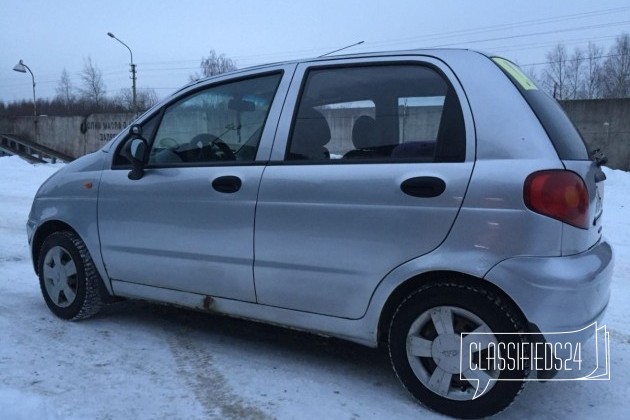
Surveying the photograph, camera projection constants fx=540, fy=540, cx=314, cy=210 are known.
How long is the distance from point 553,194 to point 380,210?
2.63 ft

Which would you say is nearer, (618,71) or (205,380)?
(205,380)

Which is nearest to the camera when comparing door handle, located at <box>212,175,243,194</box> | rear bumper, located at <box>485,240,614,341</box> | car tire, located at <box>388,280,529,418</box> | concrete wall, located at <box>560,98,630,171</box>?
rear bumper, located at <box>485,240,614,341</box>

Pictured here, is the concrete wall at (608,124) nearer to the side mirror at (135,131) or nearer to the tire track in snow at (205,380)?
the side mirror at (135,131)

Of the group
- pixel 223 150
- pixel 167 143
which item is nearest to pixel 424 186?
pixel 223 150

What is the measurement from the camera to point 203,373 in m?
3.21

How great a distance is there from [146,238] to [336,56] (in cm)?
171

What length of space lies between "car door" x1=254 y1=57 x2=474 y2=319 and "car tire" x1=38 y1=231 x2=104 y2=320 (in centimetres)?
154

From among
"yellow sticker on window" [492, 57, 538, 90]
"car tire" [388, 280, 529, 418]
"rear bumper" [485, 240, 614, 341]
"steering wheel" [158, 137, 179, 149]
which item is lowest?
"car tire" [388, 280, 529, 418]

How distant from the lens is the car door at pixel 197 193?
3197mm

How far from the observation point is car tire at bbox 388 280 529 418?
8.25 ft

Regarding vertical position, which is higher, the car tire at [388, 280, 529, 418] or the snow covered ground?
the car tire at [388, 280, 529, 418]

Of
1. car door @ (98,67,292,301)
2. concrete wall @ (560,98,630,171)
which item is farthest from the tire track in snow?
concrete wall @ (560,98,630,171)

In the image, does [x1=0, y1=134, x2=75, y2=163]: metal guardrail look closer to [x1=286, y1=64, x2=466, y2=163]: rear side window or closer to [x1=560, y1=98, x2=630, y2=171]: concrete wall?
[x1=560, y1=98, x2=630, y2=171]: concrete wall

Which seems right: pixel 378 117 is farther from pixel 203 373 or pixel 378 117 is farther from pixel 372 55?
pixel 203 373
